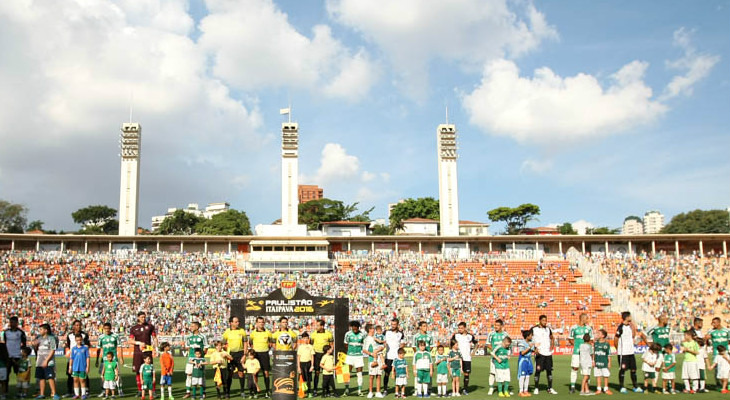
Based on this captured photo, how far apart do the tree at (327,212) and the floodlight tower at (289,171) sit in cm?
3642

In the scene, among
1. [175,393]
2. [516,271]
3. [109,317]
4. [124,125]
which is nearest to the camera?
[175,393]

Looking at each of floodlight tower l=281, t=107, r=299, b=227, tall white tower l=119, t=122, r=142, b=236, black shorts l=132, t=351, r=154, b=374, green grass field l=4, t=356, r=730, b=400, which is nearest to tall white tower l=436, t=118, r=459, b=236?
floodlight tower l=281, t=107, r=299, b=227

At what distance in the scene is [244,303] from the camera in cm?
1673

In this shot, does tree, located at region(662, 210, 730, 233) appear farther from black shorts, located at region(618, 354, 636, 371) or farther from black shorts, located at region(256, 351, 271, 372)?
black shorts, located at region(256, 351, 271, 372)

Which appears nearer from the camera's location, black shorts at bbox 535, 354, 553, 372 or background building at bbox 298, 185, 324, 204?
black shorts at bbox 535, 354, 553, 372

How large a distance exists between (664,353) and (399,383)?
657cm

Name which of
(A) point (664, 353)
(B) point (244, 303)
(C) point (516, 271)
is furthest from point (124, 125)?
(A) point (664, 353)

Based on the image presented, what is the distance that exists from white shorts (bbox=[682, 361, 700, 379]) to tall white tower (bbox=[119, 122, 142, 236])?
1795 inches

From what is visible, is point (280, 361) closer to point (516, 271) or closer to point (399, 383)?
point (399, 383)

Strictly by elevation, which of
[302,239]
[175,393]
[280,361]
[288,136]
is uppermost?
[288,136]

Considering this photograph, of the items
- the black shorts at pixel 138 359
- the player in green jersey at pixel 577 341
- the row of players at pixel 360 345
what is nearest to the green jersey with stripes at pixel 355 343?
the row of players at pixel 360 345

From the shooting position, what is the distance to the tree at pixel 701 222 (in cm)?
9450

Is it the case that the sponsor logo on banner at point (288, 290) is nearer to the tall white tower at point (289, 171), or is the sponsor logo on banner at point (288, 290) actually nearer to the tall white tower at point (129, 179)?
the tall white tower at point (289, 171)

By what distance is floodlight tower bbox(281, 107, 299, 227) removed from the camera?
52.1 metres
